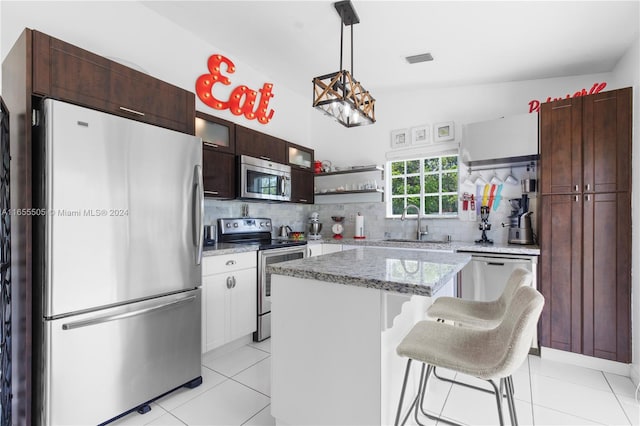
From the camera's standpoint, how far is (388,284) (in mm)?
1244

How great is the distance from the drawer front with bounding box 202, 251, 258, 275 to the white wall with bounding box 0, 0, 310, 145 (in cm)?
151

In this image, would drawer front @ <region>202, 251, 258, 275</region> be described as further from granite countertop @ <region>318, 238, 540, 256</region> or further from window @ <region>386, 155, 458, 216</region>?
window @ <region>386, 155, 458, 216</region>

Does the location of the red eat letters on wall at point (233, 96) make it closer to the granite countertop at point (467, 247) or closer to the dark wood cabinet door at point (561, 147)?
the granite countertop at point (467, 247)

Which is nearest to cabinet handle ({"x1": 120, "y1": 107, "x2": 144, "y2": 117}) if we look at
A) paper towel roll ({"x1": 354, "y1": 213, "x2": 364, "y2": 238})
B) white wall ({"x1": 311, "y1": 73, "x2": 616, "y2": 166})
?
white wall ({"x1": 311, "y1": 73, "x2": 616, "y2": 166})

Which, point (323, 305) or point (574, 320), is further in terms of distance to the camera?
point (574, 320)

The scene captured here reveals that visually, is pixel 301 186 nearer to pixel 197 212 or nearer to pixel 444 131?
pixel 444 131

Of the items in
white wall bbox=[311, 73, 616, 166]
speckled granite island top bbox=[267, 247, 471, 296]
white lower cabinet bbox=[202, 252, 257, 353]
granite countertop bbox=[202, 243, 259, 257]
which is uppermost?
white wall bbox=[311, 73, 616, 166]

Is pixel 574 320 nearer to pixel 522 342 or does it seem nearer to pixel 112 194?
pixel 522 342

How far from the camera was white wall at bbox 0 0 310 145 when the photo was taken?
2.00 m

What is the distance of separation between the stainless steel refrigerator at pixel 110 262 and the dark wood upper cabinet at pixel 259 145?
1.12 metres

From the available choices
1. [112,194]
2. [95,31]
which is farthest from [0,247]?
[95,31]

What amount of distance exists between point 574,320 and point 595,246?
631 mm

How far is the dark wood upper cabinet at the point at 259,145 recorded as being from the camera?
128 inches

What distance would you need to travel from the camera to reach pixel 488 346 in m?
1.30
